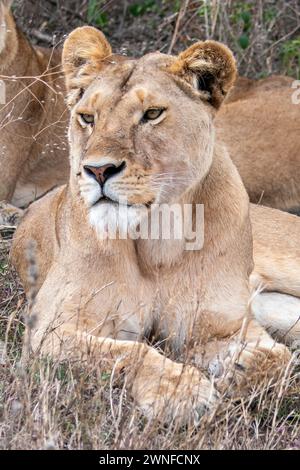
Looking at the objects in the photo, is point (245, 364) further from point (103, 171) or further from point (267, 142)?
point (267, 142)

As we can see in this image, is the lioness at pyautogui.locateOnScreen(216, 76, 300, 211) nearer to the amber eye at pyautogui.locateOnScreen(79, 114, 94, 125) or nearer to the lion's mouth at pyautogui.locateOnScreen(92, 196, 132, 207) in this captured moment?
the amber eye at pyautogui.locateOnScreen(79, 114, 94, 125)

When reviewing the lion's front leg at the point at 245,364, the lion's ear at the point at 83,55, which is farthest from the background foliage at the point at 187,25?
the lion's front leg at the point at 245,364

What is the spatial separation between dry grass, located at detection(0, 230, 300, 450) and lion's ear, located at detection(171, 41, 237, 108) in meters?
0.90

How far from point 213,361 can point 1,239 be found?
173cm

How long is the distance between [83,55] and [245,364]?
3.77 feet

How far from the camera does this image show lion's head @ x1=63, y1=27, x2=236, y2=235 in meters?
3.36

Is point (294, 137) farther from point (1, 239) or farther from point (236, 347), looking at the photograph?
point (236, 347)

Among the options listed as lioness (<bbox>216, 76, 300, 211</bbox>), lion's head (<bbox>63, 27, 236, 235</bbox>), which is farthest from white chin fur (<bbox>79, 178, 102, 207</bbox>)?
lioness (<bbox>216, 76, 300, 211</bbox>)

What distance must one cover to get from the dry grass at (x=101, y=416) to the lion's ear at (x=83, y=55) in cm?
91

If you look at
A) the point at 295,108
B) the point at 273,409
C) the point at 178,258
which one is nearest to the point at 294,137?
the point at 295,108

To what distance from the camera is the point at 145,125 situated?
11.5ft

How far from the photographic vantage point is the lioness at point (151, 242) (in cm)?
337

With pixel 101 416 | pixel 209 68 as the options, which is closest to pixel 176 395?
pixel 101 416

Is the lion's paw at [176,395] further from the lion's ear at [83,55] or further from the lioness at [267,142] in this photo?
the lioness at [267,142]
